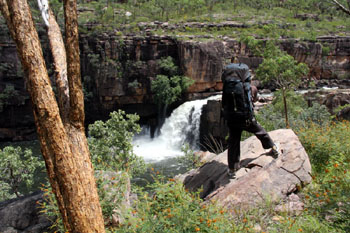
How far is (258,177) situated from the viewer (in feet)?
13.2

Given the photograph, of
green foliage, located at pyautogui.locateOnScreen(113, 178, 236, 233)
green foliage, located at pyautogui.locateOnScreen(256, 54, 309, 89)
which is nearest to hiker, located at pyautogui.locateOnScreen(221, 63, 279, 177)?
green foliage, located at pyautogui.locateOnScreen(113, 178, 236, 233)

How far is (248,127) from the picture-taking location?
→ 435cm

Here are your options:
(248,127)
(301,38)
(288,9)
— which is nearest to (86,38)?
(301,38)

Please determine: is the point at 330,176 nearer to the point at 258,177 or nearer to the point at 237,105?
the point at 258,177

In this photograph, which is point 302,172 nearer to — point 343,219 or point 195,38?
point 343,219

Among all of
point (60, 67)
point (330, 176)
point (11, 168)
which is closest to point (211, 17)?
point (11, 168)

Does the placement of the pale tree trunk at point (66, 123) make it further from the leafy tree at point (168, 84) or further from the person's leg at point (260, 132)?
the leafy tree at point (168, 84)

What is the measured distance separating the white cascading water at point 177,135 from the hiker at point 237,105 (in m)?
12.2

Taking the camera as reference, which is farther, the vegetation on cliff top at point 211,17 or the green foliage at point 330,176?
the vegetation on cliff top at point 211,17

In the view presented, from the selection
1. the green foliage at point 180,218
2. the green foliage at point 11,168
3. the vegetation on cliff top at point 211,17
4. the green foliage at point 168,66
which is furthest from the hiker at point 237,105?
the vegetation on cliff top at point 211,17

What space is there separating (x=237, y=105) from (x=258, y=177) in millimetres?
1133

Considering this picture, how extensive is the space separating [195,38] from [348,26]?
19.7 meters

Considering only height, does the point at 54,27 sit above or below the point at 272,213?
above

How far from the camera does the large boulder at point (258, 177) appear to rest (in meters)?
3.76
